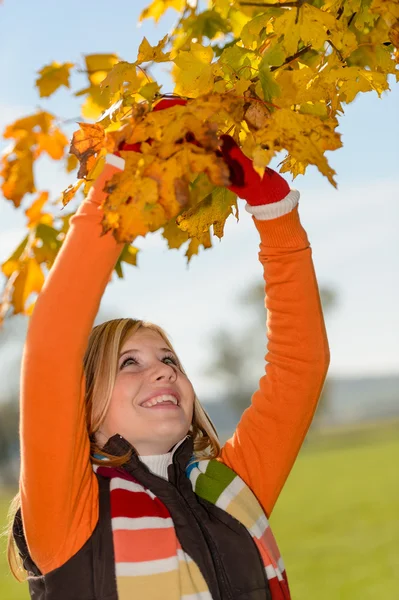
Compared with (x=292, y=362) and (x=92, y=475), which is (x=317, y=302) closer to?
(x=292, y=362)

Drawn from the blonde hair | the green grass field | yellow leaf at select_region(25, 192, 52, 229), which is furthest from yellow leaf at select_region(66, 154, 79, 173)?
the green grass field

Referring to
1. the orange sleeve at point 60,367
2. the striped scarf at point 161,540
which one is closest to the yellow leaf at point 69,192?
the orange sleeve at point 60,367

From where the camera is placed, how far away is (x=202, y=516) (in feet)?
5.82

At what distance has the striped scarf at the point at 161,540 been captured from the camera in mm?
1578

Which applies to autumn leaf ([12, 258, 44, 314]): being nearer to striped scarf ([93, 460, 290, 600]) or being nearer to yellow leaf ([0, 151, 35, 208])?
yellow leaf ([0, 151, 35, 208])

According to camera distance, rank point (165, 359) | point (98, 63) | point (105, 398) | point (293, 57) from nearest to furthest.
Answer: point (293, 57) → point (105, 398) → point (165, 359) → point (98, 63)

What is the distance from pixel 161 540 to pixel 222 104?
35.3 inches

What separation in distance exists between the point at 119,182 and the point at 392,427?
134 ft

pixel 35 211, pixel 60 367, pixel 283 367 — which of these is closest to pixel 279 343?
pixel 283 367

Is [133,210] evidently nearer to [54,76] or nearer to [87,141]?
[87,141]

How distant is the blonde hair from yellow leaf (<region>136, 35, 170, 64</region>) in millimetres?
685

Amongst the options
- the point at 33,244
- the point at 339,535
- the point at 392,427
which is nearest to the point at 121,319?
the point at 33,244

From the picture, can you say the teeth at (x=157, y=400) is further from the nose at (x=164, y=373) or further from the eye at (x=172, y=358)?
the eye at (x=172, y=358)

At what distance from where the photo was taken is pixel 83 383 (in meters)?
1.50
